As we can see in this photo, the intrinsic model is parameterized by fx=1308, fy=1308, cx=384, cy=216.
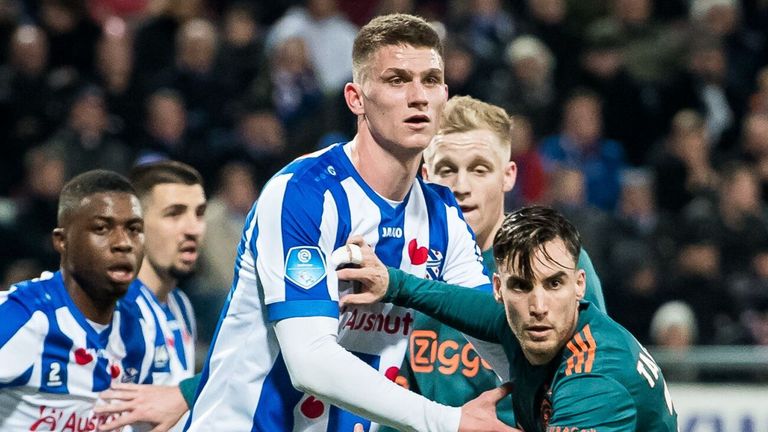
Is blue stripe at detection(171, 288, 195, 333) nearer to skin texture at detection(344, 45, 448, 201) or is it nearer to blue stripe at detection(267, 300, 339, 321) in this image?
skin texture at detection(344, 45, 448, 201)

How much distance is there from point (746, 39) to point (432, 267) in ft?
27.5

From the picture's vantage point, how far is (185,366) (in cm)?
625

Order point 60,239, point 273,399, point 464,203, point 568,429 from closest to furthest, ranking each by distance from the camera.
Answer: point 568,429
point 273,399
point 60,239
point 464,203

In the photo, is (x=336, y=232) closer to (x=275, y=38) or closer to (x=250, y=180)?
(x=250, y=180)

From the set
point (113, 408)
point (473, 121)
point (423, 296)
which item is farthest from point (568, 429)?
point (473, 121)

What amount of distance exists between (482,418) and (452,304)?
51 centimetres

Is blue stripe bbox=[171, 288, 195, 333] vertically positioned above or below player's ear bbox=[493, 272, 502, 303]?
above

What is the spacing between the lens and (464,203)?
587cm

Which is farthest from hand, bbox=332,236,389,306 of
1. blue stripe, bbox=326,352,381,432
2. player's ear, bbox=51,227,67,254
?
player's ear, bbox=51,227,67,254

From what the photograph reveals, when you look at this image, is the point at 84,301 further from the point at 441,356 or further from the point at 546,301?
the point at 546,301

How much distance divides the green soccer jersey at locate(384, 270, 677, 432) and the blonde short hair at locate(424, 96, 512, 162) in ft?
4.95

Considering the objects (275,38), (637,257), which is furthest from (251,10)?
(637,257)

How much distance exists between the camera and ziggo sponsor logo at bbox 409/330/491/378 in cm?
563

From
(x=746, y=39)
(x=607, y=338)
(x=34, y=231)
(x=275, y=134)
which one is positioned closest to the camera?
(x=607, y=338)
